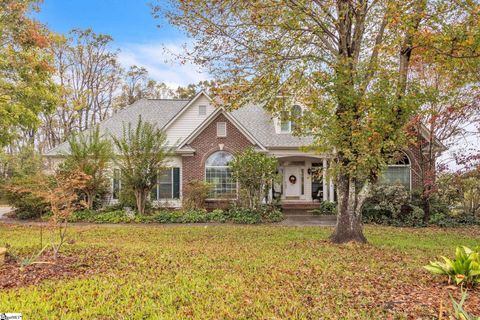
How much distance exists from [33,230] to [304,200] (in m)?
14.0

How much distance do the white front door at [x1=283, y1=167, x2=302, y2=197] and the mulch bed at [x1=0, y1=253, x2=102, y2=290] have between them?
15.7m

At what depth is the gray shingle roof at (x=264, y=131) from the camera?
20133 millimetres

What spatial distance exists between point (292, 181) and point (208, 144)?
6.00m

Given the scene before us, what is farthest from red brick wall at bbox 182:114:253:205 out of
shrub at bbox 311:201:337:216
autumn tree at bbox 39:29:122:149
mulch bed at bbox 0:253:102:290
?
autumn tree at bbox 39:29:122:149

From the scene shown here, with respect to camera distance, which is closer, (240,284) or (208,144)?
A: (240,284)

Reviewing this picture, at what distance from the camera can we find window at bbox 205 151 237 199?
1883 centimetres

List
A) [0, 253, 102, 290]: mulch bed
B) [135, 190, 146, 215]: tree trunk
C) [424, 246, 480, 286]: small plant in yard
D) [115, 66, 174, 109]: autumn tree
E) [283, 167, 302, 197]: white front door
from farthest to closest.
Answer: [115, 66, 174, 109]: autumn tree, [283, 167, 302, 197]: white front door, [135, 190, 146, 215]: tree trunk, [0, 253, 102, 290]: mulch bed, [424, 246, 480, 286]: small plant in yard

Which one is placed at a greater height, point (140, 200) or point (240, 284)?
point (140, 200)

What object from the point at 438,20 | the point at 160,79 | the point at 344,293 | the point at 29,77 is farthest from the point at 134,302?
the point at 160,79

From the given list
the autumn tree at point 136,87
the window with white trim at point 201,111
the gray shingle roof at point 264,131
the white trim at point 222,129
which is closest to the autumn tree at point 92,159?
the window with white trim at point 201,111

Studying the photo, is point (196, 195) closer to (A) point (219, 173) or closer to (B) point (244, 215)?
(A) point (219, 173)

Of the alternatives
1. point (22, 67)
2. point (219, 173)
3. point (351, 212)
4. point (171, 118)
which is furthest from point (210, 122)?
point (351, 212)

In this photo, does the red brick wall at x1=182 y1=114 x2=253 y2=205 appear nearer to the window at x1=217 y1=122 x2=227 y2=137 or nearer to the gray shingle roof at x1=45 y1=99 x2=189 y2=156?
the window at x1=217 y1=122 x2=227 y2=137

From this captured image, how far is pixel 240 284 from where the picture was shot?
223 inches
